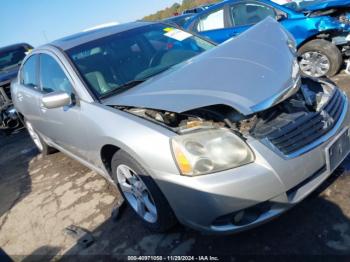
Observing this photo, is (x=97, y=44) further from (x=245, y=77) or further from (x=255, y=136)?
(x=255, y=136)

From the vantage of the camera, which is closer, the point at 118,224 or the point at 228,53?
the point at 228,53

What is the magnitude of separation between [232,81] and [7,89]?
663cm

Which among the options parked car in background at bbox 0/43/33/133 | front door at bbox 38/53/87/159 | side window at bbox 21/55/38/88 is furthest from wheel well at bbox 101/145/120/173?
parked car in background at bbox 0/43/33/133

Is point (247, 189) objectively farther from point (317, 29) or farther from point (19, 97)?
point (317, 29)

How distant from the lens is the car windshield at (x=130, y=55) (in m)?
3.00

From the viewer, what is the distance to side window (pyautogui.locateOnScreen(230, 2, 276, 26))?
5641 mm

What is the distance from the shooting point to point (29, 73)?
4.35 metres

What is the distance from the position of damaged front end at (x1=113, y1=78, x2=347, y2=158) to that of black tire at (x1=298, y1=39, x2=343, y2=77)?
2845 millimetres

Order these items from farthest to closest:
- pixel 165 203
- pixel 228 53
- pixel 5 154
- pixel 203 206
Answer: pixel 5 154 < pixel 228 53 < pixel 165 203 < pixel 203 206

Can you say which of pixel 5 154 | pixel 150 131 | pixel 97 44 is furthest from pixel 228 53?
pixel 5 154

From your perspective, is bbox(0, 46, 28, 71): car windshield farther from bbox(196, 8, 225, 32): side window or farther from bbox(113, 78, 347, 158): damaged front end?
bbox(113, 78, 347, 158): damaged front end

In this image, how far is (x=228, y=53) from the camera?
2.79 m

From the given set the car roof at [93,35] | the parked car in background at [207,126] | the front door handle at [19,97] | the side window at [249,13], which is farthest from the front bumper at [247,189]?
the side window at [249,13]

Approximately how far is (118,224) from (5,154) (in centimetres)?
383
